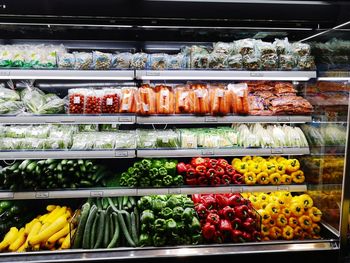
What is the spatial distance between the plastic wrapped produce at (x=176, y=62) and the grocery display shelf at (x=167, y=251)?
1490 millimetres

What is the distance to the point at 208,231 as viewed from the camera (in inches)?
97.4

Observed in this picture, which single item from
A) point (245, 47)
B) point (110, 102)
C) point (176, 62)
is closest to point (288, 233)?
point (245, 47)

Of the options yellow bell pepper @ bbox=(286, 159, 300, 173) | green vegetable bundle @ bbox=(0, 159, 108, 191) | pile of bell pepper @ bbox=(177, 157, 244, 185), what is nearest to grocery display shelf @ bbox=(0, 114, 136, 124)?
green vegetable bundle @ bbox=(0, 159, 108, 191)

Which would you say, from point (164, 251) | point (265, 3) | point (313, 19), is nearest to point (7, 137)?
point (164, 251)

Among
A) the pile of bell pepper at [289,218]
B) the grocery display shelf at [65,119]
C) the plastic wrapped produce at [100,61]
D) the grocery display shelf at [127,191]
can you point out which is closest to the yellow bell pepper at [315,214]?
the pile of bell pepper at [289,218]

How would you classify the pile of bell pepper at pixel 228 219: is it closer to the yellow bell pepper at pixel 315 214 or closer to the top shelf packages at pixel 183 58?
the yellow bell pepper at pixel 315 214

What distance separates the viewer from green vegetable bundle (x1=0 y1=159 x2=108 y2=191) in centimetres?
247

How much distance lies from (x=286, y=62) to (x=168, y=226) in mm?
1723

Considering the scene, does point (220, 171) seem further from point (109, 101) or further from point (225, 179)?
point (109, 101)

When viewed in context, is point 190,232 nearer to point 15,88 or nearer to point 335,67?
point 335,67

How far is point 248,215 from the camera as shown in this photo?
260 centimetres

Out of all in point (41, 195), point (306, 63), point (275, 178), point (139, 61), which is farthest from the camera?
point (275, 178)

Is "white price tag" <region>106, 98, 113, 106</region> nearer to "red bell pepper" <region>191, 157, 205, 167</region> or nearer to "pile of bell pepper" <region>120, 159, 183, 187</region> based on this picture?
"pile of bell pepper" <region>120, 159, 183, 187</region>

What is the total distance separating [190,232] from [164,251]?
267 mm
